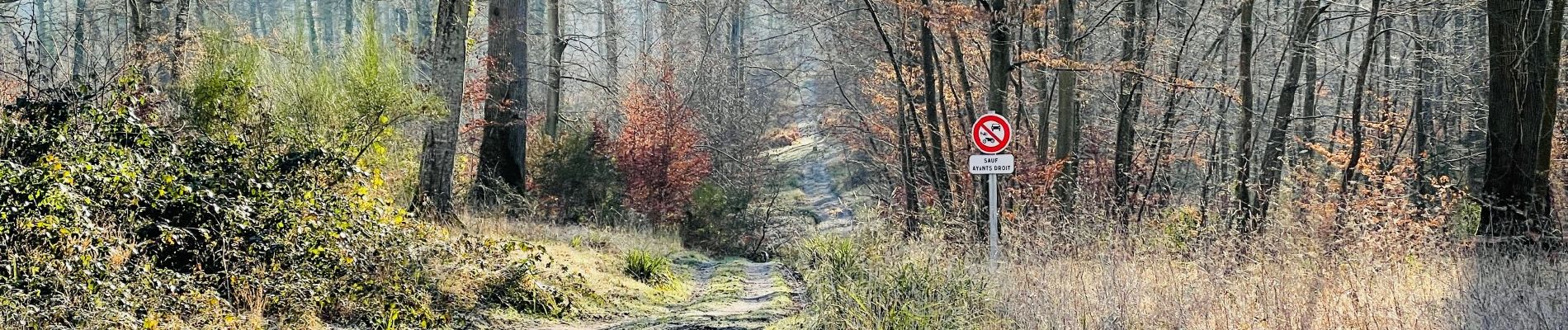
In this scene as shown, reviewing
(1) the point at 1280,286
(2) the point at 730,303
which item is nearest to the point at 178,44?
(2) the point at 730,303

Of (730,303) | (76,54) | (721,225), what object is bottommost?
(721,225)

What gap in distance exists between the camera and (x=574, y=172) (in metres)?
19.8

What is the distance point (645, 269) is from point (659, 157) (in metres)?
10.2

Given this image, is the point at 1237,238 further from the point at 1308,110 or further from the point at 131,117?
the point at 1308,110

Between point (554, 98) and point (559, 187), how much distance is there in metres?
3.78

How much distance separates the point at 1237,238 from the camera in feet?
25.4

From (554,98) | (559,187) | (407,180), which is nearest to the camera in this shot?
(407,180)

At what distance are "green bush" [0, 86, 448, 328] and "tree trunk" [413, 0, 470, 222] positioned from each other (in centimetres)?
447

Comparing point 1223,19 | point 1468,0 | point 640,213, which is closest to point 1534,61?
point 1468,0

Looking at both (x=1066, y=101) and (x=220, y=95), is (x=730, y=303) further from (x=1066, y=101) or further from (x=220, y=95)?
(x=1066, y=101)

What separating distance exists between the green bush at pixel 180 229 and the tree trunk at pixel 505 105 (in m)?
7.21

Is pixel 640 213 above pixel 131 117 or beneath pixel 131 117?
beneath

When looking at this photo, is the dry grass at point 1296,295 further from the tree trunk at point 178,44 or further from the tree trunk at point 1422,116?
the tree trunk at point 1422,116

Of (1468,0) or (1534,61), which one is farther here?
(1468,0)
